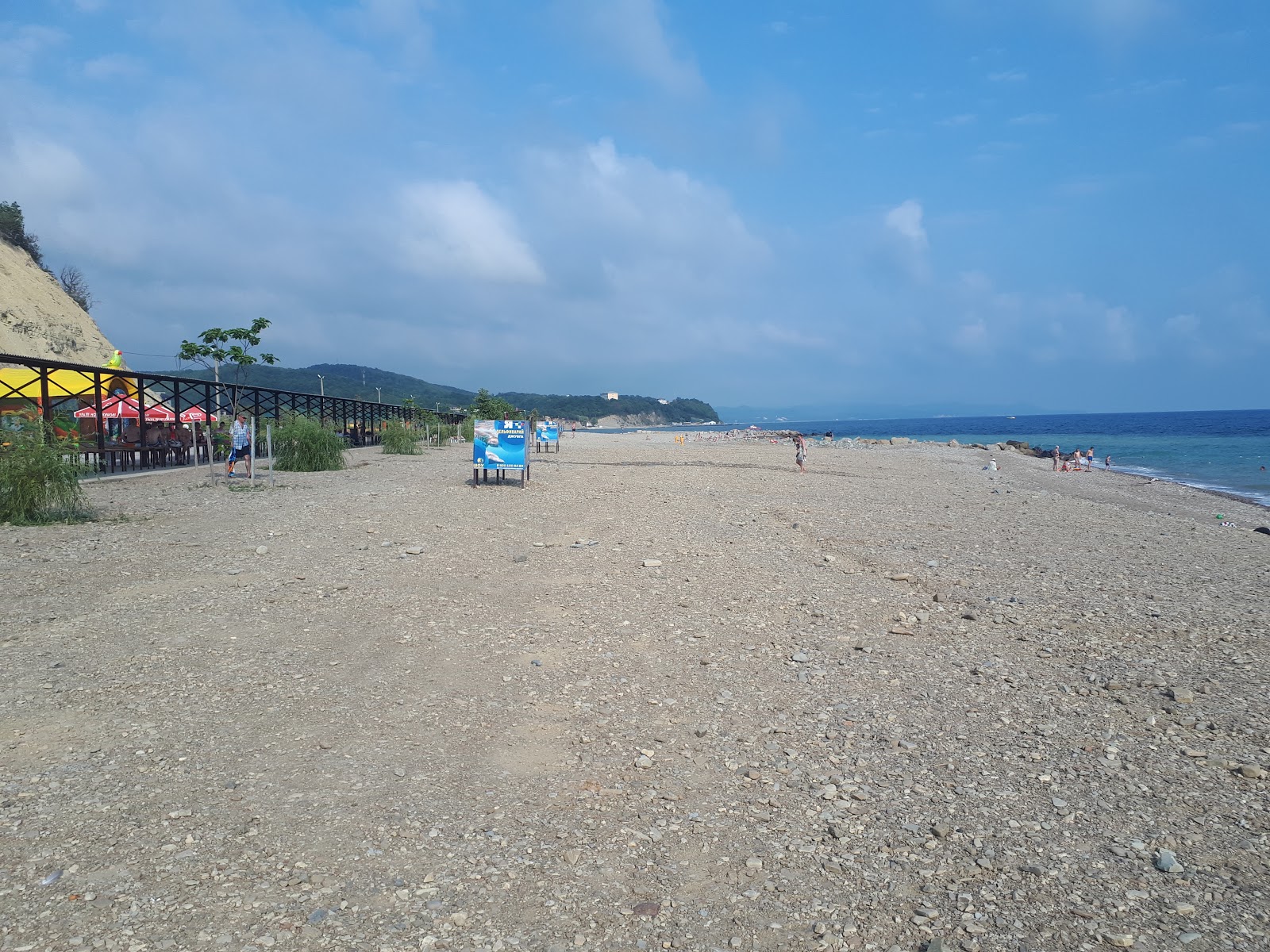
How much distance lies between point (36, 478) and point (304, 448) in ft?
31.2

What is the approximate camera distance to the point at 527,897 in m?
2.95

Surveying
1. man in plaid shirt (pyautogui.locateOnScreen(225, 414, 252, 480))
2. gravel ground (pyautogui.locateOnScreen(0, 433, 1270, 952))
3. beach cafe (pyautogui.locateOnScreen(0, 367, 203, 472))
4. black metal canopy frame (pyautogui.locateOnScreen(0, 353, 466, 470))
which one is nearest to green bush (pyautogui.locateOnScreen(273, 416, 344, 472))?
black metal canopy frame (pyautogui.locateOnScreen(0, 353, 466, 470))

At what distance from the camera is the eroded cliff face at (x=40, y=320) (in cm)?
3116

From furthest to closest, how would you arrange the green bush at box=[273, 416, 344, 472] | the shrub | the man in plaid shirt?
Answer: 1. the shrub
2. the green bush at box=[273, 416, 344, 472]
3. the man in plaid shirt

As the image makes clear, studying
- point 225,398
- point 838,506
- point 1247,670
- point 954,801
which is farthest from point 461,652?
point 225,398

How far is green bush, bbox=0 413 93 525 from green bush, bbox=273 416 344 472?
8729 millimetres

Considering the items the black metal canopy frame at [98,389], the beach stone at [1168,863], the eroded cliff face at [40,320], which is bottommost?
the beach stone at [1168,863]

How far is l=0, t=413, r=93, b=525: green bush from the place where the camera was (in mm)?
9820

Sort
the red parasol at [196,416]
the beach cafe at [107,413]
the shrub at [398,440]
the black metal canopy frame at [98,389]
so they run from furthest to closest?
the shrub at [398,440]
the red parasol at [196,416]
the beach cafe at [107,413]
the black metal canopy frame at [98,389]

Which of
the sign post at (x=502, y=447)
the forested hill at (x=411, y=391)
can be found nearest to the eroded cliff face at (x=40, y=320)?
the sign post at (x=502, y=447)

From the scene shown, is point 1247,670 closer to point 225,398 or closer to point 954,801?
point 954,801

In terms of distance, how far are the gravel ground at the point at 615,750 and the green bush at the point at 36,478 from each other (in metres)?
1.04

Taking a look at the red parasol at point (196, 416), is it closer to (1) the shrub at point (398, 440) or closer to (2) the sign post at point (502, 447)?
(1) the shrub at point (398, 440)

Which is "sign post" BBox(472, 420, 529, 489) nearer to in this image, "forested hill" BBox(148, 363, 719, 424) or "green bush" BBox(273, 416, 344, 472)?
"green bush" BBox(273, 416, 344, 472)
